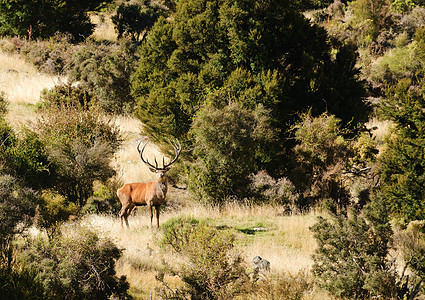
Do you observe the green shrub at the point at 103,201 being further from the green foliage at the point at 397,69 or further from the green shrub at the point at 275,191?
the green foliage at the point at 397,69

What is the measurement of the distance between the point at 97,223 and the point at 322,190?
698 centimetres

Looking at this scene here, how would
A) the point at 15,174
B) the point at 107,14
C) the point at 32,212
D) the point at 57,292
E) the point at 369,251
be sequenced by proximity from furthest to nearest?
1. the point at 107,14
2. the point at 15,174
3. the point at 32,212
4. the point at 369,251
5. the point at 57,292

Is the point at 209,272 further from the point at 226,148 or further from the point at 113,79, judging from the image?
the point at 113,79

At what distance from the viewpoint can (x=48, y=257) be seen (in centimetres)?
718

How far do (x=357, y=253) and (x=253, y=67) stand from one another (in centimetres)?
873

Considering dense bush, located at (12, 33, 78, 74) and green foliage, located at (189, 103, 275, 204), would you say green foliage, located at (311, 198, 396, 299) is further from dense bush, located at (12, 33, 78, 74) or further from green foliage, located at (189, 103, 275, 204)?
dense bush, located at (12, 33, 78, 74)

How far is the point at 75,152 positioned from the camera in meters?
13.1

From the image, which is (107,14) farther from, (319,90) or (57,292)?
(57,292)

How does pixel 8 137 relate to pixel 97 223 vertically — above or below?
above

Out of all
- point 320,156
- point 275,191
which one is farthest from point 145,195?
point 320,156

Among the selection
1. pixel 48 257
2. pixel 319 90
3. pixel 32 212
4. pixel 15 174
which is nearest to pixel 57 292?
pixel 48 257

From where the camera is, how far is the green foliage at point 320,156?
1334 centimetres

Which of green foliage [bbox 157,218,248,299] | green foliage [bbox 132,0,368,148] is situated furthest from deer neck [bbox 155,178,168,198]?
green foliage [bbox 132,0,368,148]

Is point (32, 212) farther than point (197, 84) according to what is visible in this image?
No
